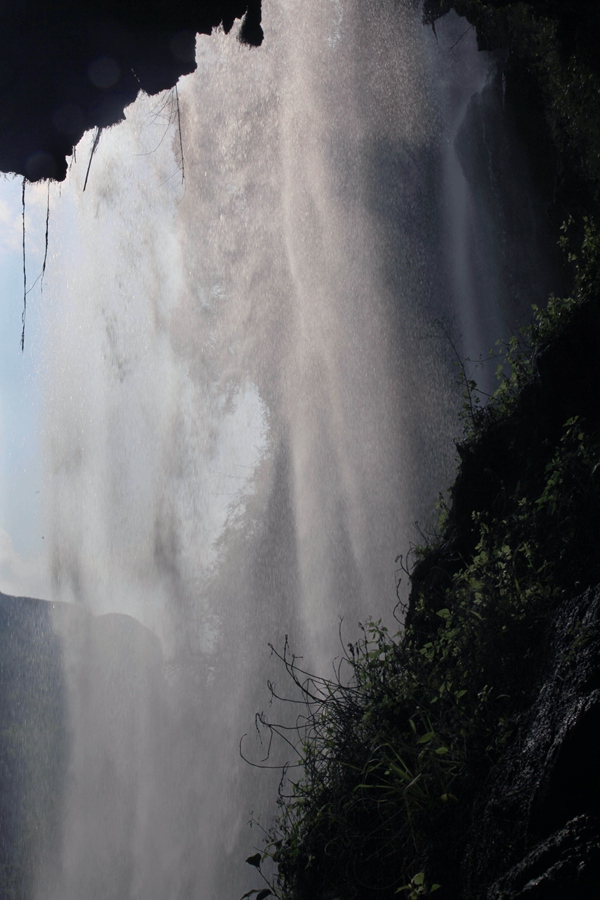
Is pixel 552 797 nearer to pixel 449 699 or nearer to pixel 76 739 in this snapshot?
pixel 449 699

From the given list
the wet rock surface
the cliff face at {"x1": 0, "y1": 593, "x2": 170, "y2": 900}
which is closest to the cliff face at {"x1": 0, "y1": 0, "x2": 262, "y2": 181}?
the wet rock surface

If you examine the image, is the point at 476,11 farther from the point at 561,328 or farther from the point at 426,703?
the point at 426,703

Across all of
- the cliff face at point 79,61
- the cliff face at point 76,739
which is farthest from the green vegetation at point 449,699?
the cliff face at point 76,739

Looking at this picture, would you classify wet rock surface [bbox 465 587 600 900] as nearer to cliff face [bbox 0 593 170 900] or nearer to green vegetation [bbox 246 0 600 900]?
green vegetation [bbox 246 0 600 900]

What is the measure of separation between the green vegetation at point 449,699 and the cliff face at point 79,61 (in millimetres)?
3867

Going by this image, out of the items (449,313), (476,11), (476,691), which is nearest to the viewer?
(476,691)

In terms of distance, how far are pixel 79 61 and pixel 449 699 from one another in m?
5.03

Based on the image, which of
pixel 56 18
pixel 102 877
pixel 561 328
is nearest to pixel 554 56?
pixel 561 328

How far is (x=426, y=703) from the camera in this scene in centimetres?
384

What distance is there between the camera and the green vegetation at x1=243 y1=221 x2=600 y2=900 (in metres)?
2.84

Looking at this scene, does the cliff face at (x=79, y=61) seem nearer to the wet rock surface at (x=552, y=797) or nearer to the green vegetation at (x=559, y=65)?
the green vegetation at (x=559, y=65)

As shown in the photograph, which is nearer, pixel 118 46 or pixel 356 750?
pixel 356 750

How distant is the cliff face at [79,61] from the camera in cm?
394

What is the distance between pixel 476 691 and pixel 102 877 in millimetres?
18483
